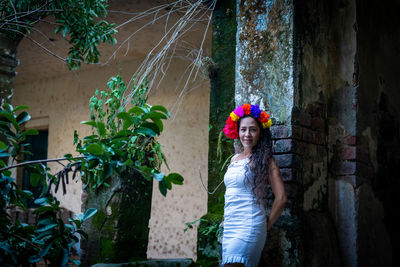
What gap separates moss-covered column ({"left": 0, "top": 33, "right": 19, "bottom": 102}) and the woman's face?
3.25 meters

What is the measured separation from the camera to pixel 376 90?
3.95m

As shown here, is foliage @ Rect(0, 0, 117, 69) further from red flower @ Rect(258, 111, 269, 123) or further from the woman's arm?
the woman's arm

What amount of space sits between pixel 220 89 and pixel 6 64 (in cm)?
245

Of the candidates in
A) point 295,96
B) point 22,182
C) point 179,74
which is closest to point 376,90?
point 295,96

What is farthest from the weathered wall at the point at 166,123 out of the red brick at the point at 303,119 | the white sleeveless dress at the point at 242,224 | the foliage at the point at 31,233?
the foliage at the point at 31,233

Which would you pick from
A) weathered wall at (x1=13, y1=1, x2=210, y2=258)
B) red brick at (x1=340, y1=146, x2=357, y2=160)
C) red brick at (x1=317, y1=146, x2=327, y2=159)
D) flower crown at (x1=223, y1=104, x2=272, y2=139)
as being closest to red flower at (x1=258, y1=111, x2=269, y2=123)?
flower crown at (x1=223, y1=104, x2=272, y2=139)

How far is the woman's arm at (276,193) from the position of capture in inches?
114

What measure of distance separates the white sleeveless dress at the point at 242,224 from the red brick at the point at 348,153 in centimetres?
88

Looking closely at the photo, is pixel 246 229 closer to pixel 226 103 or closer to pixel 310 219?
pixel 310 219

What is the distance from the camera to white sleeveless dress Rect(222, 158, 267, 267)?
2.82m

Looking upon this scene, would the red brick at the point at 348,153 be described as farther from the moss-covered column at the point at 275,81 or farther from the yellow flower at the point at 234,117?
the yellow flower at the point at 234,117

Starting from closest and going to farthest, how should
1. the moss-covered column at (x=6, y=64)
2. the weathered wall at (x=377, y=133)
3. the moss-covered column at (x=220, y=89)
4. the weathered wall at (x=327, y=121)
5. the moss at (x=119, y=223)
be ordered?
the weathered wall at (x=327, y=121), the weathered wall at (x=377, y=133), the moss-covered column at (x=220, y=89), the moss at (x=119, y=223), the moss-covered column at (x=6, y=64)

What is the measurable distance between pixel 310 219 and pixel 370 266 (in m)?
0.63

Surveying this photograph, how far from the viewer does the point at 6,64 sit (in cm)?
527
